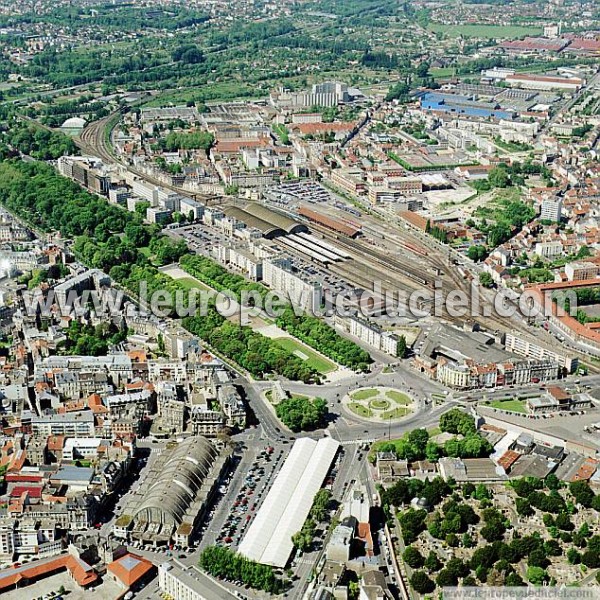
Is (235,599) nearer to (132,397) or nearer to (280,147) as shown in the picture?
(132,397)

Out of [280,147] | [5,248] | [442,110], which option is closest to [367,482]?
[5,248]

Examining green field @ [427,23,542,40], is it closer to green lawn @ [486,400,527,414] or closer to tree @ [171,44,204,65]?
tree @ [171,44,204,65]

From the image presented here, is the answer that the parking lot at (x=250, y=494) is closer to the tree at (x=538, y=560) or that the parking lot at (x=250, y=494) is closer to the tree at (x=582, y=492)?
the tree at (x=538, y=560)

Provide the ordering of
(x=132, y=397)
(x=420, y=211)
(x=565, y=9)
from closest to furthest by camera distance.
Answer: (x=132, y=397) < (x=420, y=211) < (x=565, y=9)

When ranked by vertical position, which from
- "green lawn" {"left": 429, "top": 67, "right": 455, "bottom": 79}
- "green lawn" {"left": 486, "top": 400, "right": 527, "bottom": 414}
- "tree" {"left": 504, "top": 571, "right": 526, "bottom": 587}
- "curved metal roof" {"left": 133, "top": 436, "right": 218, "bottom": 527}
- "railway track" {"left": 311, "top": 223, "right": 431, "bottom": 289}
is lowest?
"green lawn" {"left": 486, "top": 400, "right": 527, "bottom": 414}

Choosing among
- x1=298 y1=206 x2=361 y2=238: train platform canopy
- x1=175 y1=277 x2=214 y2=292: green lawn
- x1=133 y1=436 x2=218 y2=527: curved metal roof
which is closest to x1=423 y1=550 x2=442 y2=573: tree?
x1=133 y1=436 x2=218 y2=527: curved metal roof

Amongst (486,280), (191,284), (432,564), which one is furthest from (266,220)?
(432,564)
